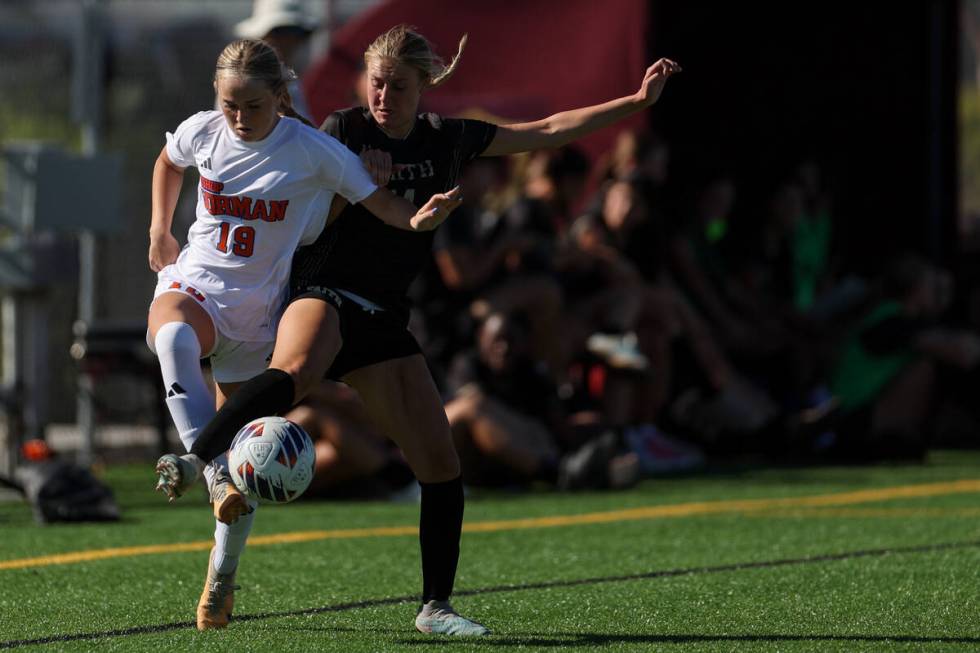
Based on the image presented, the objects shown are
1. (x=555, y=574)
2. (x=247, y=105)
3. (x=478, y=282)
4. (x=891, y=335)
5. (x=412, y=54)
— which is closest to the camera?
(x=247, y=105)

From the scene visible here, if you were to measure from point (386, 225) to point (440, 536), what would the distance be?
92 centimetres

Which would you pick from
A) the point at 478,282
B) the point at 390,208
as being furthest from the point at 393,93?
the point at 478,282

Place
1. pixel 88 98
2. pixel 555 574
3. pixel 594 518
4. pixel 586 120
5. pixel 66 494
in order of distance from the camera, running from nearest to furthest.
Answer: pixel 586 120 < pixel 555 574 < pixel 66 494 < pixel 594 518 < pixel 88 98

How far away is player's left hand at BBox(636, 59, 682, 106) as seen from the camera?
5270mm

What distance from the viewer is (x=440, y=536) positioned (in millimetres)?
5047

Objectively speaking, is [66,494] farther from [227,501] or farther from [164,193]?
[227,501]

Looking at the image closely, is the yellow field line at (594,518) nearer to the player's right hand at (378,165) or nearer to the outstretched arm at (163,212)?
the outstretched arm at (163,212)

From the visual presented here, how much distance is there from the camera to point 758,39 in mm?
13805

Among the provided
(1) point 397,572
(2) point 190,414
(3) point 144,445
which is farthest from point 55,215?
(2) point 190,414

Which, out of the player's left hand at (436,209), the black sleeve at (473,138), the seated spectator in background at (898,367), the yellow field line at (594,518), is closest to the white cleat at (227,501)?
the player's left hand at (436,209)

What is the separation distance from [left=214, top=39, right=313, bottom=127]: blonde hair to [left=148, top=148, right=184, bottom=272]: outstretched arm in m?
0.45

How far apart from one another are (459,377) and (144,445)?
114 inches

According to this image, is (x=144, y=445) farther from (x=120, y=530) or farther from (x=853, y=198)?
(x=853, y=198)

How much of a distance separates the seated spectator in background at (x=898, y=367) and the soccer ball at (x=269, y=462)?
7.34 m
